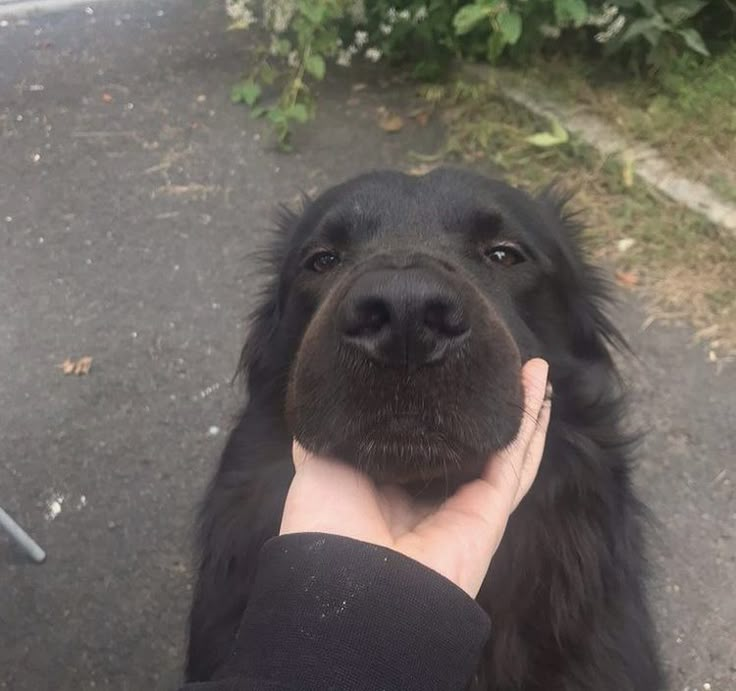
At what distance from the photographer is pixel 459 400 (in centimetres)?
154

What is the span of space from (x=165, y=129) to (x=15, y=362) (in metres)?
1.92

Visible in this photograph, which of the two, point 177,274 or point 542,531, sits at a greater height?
point 542,531

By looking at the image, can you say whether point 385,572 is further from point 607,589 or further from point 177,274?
point 177,274

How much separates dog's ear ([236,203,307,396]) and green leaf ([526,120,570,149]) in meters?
2.16

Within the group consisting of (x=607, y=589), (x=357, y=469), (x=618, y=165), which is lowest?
(x=618, y=165)

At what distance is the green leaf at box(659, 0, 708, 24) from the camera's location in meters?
4.23

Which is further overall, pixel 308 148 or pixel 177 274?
pixel 308 148

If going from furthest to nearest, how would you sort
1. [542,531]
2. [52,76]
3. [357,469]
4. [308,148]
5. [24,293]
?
1. [52,76]
2. [308,148]
3. [24,293]
4. [542,531]
5. [357,469]

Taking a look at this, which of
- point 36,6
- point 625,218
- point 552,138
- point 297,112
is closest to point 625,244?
point 625,218

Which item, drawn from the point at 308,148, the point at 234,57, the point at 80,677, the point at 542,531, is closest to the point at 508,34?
the point at 308,148

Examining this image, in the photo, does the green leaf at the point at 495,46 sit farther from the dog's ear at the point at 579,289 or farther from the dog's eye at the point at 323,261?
the dog's eye at the point at 323,261

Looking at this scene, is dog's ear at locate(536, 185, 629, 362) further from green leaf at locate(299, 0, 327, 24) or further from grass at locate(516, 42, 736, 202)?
green leaf at locate(299, 0, 327, 24)

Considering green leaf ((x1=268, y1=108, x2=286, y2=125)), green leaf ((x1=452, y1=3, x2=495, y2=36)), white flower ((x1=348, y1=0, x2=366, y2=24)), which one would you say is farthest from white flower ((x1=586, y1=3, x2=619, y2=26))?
green leaf ((x1=268, y1=108, x2=286, y2=125))

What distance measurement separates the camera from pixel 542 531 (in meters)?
2.00
